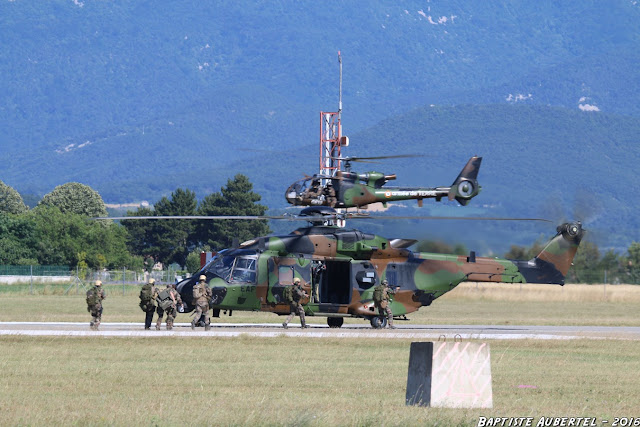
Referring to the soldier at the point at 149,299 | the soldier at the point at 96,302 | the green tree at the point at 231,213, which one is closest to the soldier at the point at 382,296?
the soldier at the point at 149,299

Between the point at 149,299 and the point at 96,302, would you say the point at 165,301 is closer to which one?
the point at 149,299

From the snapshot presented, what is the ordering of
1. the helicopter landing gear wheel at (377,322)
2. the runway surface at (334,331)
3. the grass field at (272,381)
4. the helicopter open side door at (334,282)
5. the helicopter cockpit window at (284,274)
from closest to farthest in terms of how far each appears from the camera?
the grass field at (272,381) < the runway surface at (334,331) < the helicopter cockpit window at (284,274) < the helicopter open side door at (334,282) < the helicopter landing gear wheel at (377,322)

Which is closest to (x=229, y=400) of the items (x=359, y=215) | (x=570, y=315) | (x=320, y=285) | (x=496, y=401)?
(x=496, y=401)

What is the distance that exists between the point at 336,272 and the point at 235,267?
3278mm

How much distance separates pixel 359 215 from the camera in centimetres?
3334

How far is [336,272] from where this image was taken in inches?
1465

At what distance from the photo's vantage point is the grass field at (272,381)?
659 inches

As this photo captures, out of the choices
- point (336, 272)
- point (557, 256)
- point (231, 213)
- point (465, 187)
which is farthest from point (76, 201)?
point (465, 187)

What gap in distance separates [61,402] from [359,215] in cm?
1621

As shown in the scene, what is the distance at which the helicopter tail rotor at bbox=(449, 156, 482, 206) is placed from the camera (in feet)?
123

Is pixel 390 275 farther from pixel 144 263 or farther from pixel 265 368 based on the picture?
pixel 144 263

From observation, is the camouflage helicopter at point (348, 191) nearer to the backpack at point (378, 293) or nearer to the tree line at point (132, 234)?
the backpack at point (378, 293)

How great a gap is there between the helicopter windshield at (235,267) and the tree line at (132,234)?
58.3 meters

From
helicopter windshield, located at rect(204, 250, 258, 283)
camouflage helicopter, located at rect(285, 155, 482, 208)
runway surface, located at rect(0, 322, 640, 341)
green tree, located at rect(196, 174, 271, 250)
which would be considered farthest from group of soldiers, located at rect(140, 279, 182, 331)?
green tree, located at rect(196, 174, 271, 250)
